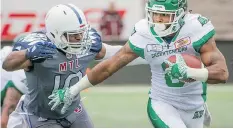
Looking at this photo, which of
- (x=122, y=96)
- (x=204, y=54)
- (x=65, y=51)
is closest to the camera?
(x=204, y=54)

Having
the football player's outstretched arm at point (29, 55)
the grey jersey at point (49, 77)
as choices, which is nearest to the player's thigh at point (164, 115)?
the grey jersey at point (49, 77)

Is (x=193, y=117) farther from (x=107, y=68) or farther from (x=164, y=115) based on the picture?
(x=107, y=68)

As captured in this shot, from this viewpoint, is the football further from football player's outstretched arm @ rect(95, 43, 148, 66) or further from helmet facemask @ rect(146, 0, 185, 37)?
football player's outstretched arm @ rect(95, 43, 148, 66)

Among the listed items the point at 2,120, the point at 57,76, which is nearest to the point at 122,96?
the point at 2,120

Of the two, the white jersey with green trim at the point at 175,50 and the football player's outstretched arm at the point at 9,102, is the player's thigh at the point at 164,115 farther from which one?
the football player's outstretched arm at the point at 9,102

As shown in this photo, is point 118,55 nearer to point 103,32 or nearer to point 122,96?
point 122,96

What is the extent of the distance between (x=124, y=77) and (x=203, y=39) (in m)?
4.66

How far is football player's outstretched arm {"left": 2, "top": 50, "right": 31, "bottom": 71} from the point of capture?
14.3ft

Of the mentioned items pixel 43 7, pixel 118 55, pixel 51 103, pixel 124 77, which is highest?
pixel 118 55

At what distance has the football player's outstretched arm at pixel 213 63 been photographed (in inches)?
163

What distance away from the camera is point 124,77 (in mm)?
8938

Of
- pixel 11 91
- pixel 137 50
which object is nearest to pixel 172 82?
pixel 137 50

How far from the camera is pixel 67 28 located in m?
4.59

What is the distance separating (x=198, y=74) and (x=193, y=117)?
0.49 metres
